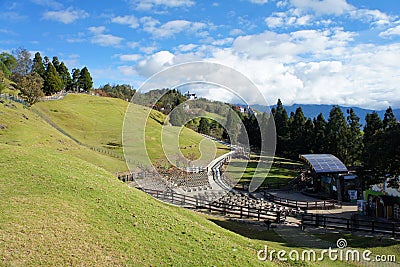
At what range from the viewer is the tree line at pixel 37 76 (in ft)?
194

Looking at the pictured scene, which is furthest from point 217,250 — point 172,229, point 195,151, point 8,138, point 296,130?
point 296,130

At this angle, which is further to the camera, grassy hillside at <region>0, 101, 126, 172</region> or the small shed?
grassy hillside at <region>0, 101, 126, 172</region>

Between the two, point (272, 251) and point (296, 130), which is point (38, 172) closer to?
point (272, 251)

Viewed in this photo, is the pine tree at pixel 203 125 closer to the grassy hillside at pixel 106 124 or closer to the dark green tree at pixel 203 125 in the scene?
the dark green tree at pixel 203 125

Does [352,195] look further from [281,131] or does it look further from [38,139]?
[281,131]

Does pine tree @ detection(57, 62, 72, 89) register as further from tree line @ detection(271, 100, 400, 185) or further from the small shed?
the small shed

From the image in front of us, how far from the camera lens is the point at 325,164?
33031 millimetres

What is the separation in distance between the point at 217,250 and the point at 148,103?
666 centimetres

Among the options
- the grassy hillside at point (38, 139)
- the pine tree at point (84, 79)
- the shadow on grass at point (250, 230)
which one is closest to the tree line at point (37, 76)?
the pine tree at point (84, 79)

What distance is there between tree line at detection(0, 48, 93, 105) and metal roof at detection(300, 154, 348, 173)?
49527 mm

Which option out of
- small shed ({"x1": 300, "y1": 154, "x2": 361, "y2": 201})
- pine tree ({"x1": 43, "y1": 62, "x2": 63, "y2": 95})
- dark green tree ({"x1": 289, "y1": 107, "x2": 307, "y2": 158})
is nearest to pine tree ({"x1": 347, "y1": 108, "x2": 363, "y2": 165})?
dark green tree ({"x1": 289, "y1": 107, "x2": 307, "y2": 158})

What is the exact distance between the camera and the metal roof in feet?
105

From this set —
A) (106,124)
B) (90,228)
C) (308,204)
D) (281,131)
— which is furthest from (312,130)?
(90,228)

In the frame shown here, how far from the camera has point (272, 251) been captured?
13.6 meters
